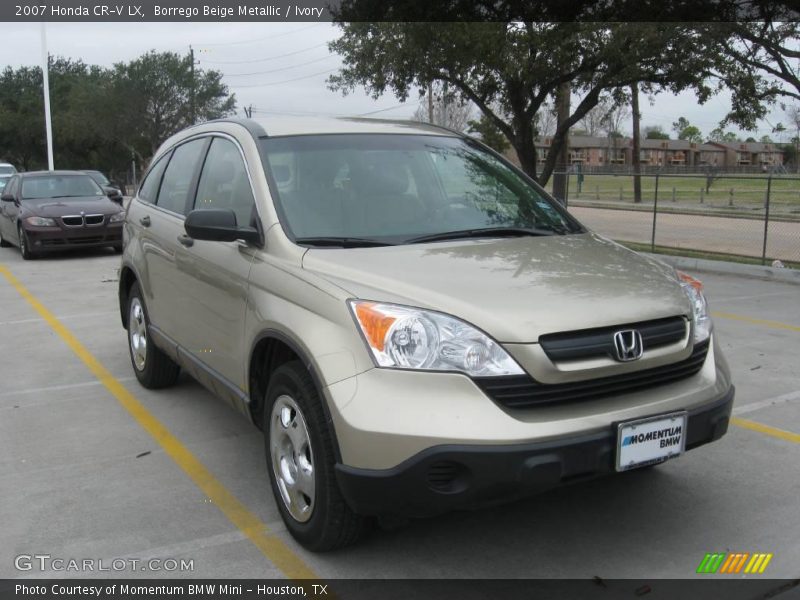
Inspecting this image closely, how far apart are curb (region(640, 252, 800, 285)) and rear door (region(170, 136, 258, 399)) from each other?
734cm

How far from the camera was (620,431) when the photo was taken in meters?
2.92

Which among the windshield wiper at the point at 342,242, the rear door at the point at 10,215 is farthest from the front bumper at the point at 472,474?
the rear door at the point at 10,215

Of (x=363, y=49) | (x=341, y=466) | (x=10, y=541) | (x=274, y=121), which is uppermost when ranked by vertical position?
(x=363, y=49)

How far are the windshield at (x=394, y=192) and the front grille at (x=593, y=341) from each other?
101 centimetres

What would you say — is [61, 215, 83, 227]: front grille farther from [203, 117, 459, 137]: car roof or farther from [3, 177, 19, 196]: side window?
[203, 117, 459, 137]: car roof

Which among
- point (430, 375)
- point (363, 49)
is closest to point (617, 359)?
Answer: point (430, 375)

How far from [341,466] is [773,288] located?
907cm

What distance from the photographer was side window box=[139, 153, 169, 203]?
5652 mm

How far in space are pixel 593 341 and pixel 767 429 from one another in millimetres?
→ 2498

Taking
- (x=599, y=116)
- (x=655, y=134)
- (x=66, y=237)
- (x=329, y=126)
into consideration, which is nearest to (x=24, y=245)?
(x=66, y=237)

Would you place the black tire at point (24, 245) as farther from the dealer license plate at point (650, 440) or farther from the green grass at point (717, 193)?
the dealer license plate at point (650, 440)

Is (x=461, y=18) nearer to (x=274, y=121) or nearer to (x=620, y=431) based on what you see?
(x=274, y=121)

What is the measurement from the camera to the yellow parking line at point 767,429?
15.4 ft

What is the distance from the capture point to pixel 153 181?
5.79 m
